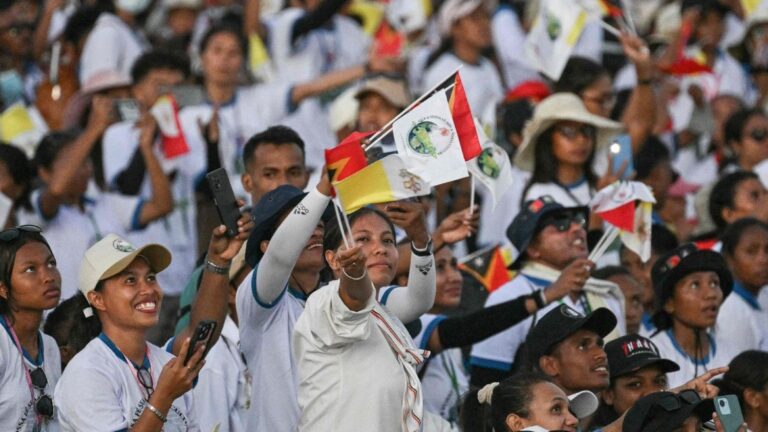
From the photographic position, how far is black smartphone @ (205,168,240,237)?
265 inches

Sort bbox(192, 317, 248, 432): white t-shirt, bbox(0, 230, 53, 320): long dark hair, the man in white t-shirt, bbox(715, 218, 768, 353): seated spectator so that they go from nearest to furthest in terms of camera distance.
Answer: bbox(0, 230, 53, 320): long dark hair → bbox(192, 317, 248, 432): white t-shirt → bbox(715, 218, 768, 353): seated spectator → the man in white t-shirt

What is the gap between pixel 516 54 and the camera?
14.0 metres

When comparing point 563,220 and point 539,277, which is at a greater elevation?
point 563,220

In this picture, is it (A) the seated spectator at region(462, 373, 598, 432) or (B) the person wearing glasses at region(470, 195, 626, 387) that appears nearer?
(A) the seated spectator at region(462, 373, 598, 432)

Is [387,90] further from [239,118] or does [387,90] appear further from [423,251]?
[423,251]

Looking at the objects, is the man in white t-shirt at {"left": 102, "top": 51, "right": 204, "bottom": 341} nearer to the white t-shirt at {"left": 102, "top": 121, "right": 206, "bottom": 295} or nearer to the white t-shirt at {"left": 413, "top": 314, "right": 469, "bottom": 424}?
the white t-shirt at {"left": 102, "top": 121, "right": 206, "bottom": 295}

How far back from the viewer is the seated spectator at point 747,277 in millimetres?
9367

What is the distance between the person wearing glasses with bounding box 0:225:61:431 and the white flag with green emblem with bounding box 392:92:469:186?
166 centimetres

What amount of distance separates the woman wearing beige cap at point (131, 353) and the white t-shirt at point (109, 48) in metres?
6.07

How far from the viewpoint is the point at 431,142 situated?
659 cm

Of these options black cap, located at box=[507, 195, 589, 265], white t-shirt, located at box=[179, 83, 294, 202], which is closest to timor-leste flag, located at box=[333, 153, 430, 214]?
black cap, located at box=[507, 195, 589, 265]

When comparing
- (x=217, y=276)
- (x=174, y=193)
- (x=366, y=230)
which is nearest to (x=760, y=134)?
(x=174, y=193)

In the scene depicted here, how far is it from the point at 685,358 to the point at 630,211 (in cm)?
81

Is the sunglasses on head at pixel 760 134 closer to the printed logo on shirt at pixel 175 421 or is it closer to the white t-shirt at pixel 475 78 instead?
the white t-shirt at pixel 475 78
